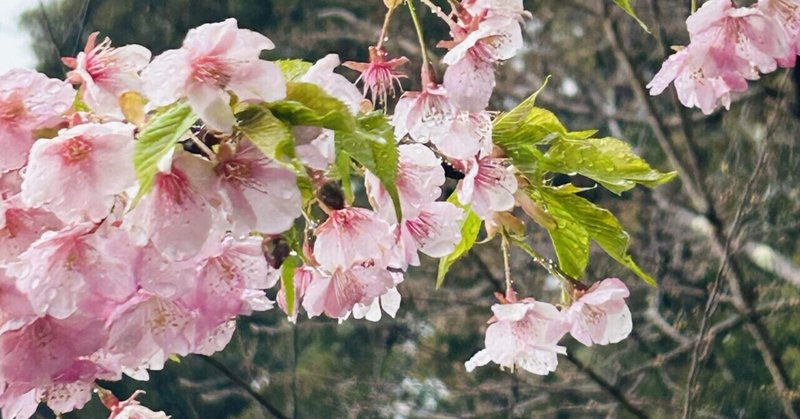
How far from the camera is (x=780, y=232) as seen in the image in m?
2.90

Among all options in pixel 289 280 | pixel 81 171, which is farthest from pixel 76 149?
pixel 289 280

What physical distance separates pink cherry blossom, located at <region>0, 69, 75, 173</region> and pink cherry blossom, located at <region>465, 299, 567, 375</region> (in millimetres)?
328

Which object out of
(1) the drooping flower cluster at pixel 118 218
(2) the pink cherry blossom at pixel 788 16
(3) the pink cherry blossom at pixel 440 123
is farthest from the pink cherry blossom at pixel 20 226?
(2) the pink cherry blossom at pixel 788 16

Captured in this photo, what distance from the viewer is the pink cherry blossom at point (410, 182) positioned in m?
0.47

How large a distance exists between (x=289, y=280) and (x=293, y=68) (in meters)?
0.12

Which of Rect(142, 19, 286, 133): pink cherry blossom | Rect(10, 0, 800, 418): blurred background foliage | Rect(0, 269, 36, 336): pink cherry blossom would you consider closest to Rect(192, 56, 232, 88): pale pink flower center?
Rect(142, 19, 286, 133): pink cherry blossom

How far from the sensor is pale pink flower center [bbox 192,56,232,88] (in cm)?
32

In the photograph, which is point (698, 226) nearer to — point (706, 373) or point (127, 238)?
point (706, 373)

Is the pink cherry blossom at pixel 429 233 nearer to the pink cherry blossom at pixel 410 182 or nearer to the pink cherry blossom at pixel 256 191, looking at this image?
the pink cherry blossom at pixel 410 182

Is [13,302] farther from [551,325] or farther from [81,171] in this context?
[551,325]

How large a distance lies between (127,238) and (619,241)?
270mm

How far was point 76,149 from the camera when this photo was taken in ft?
1.12

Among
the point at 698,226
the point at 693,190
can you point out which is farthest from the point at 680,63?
the point at 698,226

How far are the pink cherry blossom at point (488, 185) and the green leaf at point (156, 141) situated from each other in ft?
0.72
